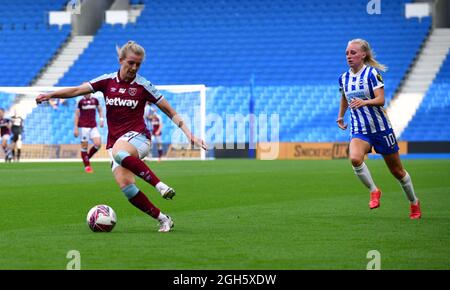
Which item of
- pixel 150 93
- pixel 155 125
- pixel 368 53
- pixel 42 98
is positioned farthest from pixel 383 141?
pixel 155 125

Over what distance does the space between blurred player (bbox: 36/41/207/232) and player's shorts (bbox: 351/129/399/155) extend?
2680mm

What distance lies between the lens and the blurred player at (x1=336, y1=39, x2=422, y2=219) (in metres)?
11.2

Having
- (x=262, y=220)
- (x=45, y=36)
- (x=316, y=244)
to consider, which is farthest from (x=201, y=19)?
(x=316, y=244)

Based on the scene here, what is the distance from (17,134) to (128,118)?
23.4 m

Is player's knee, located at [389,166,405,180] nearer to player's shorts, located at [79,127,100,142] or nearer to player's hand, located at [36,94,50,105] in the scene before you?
player's hand, located at [36,94,50,105]

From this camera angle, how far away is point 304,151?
3372 cm

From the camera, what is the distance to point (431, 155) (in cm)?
3247

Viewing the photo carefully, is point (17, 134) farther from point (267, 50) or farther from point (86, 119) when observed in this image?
point (267, 50)

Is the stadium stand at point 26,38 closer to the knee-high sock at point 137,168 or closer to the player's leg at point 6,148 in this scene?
the player's leg at point 6,148

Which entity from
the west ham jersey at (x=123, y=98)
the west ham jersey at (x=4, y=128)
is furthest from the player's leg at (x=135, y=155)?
the west ham jersey at (x=4, y=128)

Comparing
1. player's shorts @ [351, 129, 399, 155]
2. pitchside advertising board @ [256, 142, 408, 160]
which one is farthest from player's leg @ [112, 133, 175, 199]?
pitchside advertising board @ [256, 142, 408, 160]

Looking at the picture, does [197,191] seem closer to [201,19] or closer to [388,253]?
[388,253]
